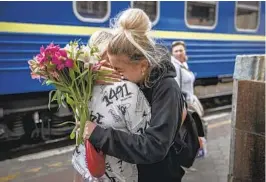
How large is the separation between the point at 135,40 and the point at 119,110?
0.28 m

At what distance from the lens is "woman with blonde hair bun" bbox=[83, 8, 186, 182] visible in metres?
1.40

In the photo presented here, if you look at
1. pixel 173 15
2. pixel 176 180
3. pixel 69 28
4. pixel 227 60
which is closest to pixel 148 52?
pixel 176 180

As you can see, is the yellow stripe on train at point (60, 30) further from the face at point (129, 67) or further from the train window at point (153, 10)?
the face at point (129, 67)

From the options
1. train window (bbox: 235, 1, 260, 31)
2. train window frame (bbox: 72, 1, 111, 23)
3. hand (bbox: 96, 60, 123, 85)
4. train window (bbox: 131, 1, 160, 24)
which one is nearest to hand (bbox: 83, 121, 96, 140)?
hand (bbox: 96, 60, 123, 85)

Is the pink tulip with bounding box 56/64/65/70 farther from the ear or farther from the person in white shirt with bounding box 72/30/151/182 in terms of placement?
the ear

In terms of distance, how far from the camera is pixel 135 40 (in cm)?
147

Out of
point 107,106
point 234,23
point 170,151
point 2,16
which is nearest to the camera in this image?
point 107,106

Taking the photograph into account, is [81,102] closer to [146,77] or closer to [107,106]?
[107,106]

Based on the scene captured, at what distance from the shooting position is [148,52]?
4.83ft

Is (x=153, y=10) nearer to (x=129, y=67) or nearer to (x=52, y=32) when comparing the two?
(x=52, y=32)

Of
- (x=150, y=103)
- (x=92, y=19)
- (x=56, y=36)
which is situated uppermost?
(x=92, y=19)

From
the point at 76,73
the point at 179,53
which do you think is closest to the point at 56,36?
the point at 179,53

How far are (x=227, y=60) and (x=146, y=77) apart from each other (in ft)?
20.8

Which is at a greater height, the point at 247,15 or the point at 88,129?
the point at 247,15
